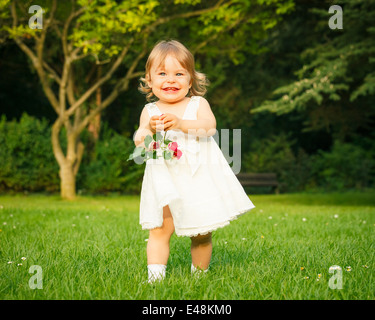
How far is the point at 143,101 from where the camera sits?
16656mm

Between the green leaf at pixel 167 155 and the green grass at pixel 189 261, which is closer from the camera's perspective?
the green grass at pixel 189 261

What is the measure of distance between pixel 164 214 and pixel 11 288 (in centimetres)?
109

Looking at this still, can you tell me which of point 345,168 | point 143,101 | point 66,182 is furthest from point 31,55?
point 345,168

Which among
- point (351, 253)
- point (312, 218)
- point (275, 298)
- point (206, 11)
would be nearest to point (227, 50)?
point (206, 11)

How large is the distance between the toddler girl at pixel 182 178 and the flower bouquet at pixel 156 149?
66 millimetres

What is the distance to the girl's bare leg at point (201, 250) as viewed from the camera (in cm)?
338

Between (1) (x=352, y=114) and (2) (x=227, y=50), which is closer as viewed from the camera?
(2) (x=227, y=50)

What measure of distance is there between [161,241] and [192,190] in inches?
16.6

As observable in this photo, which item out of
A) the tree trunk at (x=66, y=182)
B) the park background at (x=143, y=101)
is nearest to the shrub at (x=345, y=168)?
the park background at (x=143, y=101)

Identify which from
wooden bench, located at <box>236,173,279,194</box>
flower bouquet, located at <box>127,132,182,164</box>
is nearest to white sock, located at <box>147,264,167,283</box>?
flower bouquet, located at <box>127,132,182,164</box>

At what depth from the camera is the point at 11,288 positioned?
2.93 meters

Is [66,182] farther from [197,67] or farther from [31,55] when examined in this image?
[197,67]

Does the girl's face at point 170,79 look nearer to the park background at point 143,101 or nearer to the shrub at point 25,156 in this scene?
the park background at point 143,101
